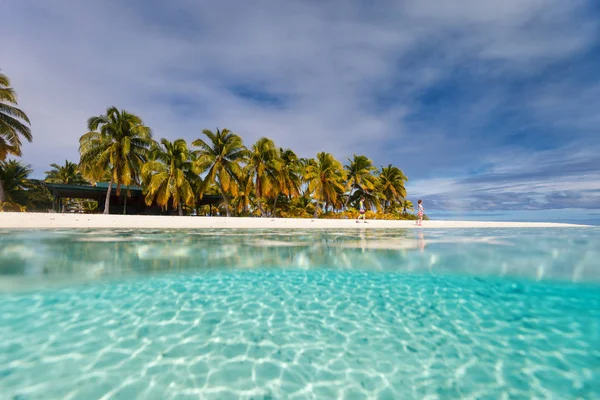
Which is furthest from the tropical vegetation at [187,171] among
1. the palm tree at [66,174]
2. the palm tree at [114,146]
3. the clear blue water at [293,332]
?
the clear blue water at [293,332]

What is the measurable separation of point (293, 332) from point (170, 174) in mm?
27619

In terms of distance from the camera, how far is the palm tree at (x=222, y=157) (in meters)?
28.0

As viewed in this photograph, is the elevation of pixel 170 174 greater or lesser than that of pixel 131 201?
greater

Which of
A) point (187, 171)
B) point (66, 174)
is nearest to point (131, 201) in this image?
point (187, 171)

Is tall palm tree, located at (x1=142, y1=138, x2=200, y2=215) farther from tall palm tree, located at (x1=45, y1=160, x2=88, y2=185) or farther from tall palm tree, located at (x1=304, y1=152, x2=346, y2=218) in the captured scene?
tall palm tree, located at (x1=45, y1=160, x2=88, y2=185)

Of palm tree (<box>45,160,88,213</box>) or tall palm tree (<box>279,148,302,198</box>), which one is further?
palm tree (<box>45,160,88,213</box>)

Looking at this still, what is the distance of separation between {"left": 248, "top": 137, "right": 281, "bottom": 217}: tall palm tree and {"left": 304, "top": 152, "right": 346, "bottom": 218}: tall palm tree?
3.46 meters

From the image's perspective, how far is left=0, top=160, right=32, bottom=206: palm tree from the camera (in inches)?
1188

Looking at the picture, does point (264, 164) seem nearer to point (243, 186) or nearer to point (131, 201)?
point (243, 186)

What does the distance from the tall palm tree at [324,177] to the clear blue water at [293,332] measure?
76.3 ft

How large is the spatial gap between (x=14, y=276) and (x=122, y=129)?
2368 cm

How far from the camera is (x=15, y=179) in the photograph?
3084 centimetres

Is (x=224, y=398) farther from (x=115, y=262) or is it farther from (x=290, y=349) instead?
(x=115, y=262)

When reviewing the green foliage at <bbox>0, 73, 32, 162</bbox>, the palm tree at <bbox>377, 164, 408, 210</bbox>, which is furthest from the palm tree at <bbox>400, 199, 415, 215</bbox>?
the green foliage at <bbox>0, 73, 32, 162</bbox>
